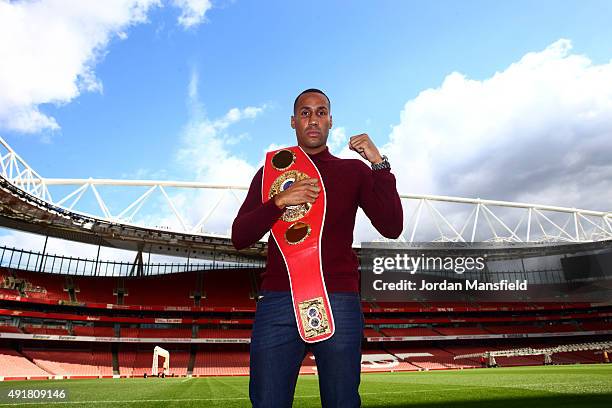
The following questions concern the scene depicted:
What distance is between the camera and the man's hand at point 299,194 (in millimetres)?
2041

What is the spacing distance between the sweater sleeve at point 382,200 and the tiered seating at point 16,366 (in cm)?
3353

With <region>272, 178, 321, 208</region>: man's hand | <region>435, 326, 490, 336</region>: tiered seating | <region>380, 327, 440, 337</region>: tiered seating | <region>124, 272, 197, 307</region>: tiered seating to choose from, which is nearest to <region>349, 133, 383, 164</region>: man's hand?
<region>272, 178, 321, 208</region>: man's hand

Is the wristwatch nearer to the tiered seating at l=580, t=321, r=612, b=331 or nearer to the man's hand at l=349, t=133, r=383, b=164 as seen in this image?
the man's hand at l=349, t=133, r=383, b=164

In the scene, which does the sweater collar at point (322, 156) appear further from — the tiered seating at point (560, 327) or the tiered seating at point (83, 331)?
the tiered seating at point (560, 327)

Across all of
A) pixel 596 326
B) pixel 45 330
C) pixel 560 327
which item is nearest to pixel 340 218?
pixel 45 330

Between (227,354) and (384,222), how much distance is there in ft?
134

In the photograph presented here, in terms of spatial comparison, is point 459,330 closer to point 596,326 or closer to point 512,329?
point 512,329

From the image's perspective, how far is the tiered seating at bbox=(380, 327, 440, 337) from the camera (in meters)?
42.7

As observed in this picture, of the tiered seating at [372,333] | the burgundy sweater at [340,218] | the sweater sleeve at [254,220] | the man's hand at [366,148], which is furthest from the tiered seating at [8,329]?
the man's hand at [366,148]

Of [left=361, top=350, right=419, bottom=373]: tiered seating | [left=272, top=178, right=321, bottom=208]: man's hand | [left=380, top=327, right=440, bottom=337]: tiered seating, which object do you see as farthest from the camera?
[left=380, top=327, right=440, bottom=337]: tiered seating

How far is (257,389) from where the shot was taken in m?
1.94

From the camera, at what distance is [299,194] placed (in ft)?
6.70

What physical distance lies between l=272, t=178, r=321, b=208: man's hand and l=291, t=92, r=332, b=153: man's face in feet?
1.01

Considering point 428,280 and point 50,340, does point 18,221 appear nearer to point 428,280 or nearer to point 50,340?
point 50,340
